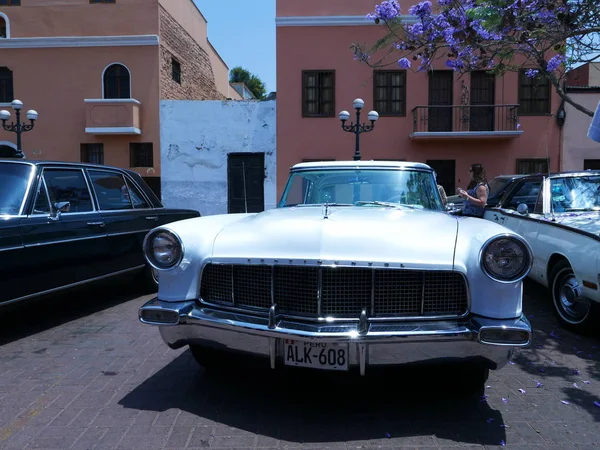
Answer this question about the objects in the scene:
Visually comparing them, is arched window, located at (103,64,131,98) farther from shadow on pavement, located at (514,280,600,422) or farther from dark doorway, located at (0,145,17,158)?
shadow on pavement, located at (514,280,600,422)

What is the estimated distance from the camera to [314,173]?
4.65m

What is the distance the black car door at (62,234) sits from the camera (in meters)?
4.41

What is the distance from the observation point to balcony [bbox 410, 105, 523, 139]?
663 inches

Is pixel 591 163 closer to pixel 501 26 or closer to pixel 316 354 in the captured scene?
pixel 501 26

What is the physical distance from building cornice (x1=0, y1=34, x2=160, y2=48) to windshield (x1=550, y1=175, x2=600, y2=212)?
50.9 feet

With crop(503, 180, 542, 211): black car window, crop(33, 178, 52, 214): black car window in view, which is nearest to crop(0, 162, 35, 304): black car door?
crop(33, 178, 52, 214): black car window

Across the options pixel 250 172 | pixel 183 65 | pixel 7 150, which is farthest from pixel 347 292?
pixel 183 65

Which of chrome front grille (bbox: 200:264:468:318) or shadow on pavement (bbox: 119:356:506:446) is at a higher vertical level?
chrome front grille (bbox: 200:264:468:318)

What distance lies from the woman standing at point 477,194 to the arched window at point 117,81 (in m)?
14.6

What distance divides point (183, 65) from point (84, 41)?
4.00 m

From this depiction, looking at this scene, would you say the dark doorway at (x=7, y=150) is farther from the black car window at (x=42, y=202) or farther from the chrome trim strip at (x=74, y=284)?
the black car window at (x=42, y=202)

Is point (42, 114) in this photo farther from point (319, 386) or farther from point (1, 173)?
point (319, 386)

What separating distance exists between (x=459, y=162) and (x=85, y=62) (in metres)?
13.8

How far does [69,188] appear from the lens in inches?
201
